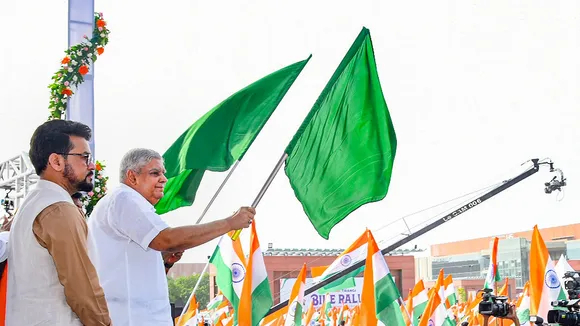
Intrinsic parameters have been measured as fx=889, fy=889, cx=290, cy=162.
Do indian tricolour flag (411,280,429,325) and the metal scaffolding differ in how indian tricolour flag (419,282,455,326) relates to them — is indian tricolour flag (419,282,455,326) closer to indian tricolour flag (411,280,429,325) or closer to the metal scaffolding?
indian tricolour flag (411,280,429,325)

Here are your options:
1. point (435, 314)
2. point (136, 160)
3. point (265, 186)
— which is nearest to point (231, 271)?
point (435, 314)

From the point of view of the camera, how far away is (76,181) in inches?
144

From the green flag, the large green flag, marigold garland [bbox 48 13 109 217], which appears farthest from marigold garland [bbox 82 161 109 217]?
the green flag

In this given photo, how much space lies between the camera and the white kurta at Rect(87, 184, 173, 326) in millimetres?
4191

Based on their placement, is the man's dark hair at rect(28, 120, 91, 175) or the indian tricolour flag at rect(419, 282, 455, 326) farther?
the indian tricolour flag at rect(419, 282, 455, 326)

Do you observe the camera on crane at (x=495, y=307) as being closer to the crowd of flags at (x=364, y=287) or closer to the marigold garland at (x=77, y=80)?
the crowd of flags at (x=364, y=287)

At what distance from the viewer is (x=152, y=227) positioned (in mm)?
4066

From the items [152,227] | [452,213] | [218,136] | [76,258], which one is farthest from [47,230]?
[452,213]

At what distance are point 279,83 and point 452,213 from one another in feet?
60.8

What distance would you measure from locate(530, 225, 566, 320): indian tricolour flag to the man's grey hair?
473 inches

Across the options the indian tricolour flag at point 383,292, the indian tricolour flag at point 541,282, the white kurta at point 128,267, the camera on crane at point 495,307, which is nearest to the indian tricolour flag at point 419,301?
the indian tricolour flag at point 541,282

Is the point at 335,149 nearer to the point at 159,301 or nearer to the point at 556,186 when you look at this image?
the point at 159,301

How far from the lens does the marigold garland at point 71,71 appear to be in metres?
7.46

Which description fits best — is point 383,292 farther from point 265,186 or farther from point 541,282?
point 265,186
